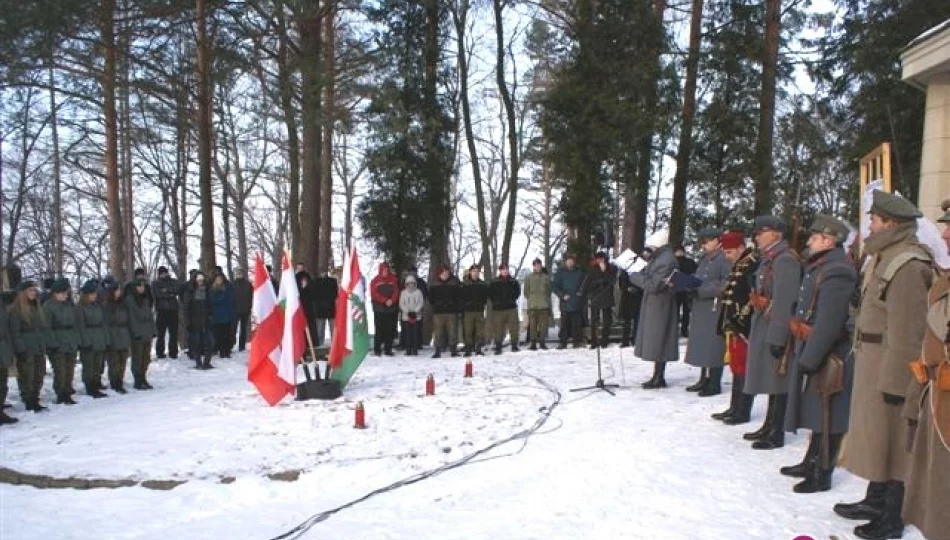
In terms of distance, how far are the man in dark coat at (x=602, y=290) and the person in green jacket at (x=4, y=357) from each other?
9.24 m

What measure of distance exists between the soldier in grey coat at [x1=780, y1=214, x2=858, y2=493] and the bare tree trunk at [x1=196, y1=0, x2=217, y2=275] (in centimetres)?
1315

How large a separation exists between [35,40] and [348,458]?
10.2 m

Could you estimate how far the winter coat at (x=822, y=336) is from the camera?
596 centimetres

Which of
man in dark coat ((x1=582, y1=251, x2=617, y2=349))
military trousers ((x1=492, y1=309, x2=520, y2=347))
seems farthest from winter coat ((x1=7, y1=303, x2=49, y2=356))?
man in dark coat ((x1=582, y1=251, x2=617, y2=349))

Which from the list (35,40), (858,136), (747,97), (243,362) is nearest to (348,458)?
(243,362)

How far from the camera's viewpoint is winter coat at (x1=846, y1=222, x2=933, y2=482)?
15.9 ft

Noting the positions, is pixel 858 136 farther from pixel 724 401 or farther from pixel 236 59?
pixel 236 59

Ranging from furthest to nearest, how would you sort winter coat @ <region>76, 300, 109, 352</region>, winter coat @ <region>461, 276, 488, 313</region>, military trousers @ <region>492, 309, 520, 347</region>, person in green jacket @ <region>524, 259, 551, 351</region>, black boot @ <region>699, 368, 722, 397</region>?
person in green jacket @ <region>524, 259, 551, 351</region> → military trousers @ <region>492, 309, 520, 347</region> → winter coat @ <region>461, 276, 488, 313</region> → winter coat @ <region>76, 300, 109, 352</region> → black boot @ <region>699, 368, 722, 397</region>

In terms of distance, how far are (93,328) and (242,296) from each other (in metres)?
4.94

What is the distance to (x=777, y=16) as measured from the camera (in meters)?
20.6

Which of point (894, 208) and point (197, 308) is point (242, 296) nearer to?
point (197, 308)

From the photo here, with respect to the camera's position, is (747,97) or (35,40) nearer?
(35,40)

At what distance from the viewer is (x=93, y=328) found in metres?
11.6

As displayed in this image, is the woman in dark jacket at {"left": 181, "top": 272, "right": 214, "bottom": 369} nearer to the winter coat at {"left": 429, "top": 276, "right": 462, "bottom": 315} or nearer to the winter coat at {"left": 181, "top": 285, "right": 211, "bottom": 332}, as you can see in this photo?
the winter coat at {"left": 181, "top": 285, "right": 211, "bottom": 332}
